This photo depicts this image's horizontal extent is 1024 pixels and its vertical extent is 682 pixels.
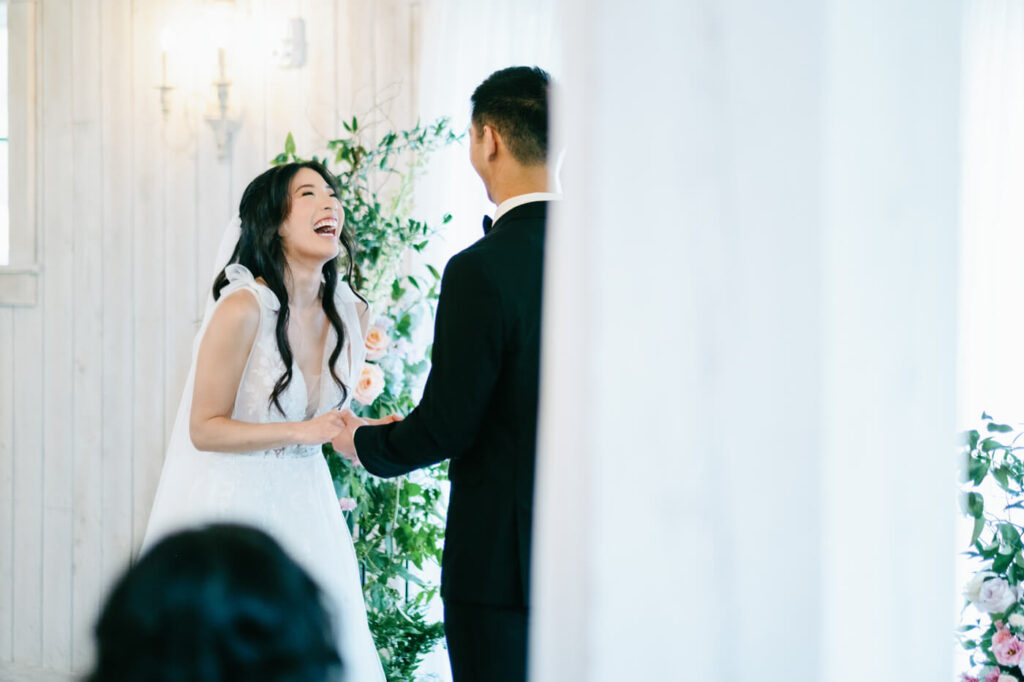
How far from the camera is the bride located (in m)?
2.08

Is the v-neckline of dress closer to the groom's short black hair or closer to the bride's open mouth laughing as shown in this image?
the bride's open mouth laughing

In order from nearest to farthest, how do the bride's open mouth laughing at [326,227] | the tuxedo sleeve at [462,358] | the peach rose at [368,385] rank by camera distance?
1. the tuxedo sleeve at [462,358]
2. the bride's open mouth laughing at [326,227]
3. the peach rose at [368,385]

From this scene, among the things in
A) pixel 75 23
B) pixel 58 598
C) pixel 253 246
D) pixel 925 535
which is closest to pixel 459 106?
pixel 253 246

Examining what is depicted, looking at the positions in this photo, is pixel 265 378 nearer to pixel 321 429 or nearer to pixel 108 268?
pixel 321 429

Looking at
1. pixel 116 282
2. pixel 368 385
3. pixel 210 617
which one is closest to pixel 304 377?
pixel 368 385

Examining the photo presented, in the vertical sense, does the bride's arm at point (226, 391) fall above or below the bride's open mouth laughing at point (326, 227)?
below

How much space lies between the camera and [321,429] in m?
1.95

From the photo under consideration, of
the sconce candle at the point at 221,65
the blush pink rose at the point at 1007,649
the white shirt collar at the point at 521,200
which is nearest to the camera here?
the white shirt collar at the point at 521,200

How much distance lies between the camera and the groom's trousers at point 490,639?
142 centimetres

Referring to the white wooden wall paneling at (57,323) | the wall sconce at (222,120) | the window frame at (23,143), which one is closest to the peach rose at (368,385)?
the wall sconce at (222,120)

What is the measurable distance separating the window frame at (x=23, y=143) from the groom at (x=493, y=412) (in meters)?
2.46

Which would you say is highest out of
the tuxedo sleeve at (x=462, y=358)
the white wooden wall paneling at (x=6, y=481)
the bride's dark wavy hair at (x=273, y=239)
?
the bride's dark wavy hair at (x=273, y=239)

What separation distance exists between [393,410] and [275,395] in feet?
1.66

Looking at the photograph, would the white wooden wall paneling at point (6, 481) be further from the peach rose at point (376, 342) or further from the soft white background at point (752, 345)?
the soft white background at point (752, 345)
